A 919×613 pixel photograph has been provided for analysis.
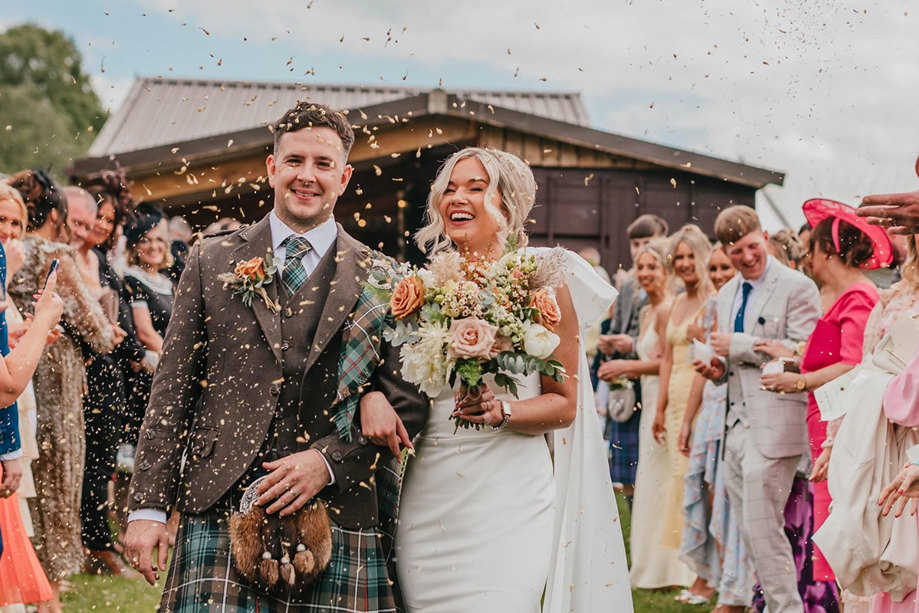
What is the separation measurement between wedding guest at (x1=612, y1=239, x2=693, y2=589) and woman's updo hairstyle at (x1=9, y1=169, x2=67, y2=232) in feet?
14.3

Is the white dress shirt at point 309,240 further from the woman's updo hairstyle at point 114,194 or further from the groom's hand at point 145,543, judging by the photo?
the woman's updo hairstyle at point 114,194

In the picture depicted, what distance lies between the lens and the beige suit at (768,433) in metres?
6.71

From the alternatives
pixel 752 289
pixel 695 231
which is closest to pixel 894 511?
pixel 752 289

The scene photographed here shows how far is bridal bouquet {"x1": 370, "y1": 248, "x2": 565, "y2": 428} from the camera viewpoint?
385 centimetres

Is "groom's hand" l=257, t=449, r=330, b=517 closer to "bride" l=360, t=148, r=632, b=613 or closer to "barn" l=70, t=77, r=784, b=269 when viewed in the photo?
"bride" l=360, t=148, r=632, b=613

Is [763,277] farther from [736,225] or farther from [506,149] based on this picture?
[506,149]

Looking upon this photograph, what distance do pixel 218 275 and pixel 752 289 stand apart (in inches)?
171

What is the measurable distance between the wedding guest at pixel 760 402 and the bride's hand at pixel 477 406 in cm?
333

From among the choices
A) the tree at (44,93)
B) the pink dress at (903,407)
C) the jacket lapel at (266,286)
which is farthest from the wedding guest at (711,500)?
the tree at (44,93)

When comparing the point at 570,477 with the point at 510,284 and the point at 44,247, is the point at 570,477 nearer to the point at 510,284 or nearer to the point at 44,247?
the point at 510,284

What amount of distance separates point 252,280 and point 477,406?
3.02 feet

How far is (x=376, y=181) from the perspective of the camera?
1773cm

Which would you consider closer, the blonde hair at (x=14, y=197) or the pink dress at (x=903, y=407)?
the pink dress at (x=903, y=407)

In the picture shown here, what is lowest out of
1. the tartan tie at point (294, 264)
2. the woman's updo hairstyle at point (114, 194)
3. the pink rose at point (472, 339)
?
the pink rose at point (472, 339)
